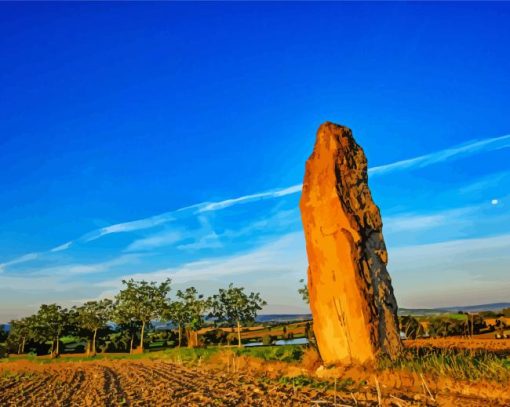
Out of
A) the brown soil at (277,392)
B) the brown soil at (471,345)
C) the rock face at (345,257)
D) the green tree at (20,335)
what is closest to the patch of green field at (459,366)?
the brown soil at (277,392)

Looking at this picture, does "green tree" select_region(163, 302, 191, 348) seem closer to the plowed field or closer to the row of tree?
the row of tree

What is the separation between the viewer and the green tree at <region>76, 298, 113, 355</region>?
7181cm

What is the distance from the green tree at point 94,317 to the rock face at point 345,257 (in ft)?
209

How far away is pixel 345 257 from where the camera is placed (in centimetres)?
1538

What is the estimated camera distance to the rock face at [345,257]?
1467 cm

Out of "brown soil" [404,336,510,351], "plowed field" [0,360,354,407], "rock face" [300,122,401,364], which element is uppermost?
"rock face" [300,122,401,364]

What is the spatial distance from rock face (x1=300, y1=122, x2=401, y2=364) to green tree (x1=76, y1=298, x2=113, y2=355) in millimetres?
63799

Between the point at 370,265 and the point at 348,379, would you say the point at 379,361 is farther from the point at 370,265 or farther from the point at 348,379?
the point at 370,265

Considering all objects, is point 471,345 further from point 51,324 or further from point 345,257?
point 51,324

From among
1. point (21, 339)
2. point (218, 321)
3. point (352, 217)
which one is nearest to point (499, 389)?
point (352, 217)

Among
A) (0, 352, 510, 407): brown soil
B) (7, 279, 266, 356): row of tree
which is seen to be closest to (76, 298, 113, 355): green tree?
(7, 279, 266, 356): row of tree

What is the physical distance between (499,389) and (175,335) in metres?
82.1

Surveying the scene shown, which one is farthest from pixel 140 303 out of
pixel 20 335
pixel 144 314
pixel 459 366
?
pixel 459 366

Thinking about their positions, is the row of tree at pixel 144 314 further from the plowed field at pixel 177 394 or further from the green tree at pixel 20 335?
the plowed field at pixel 177 394
